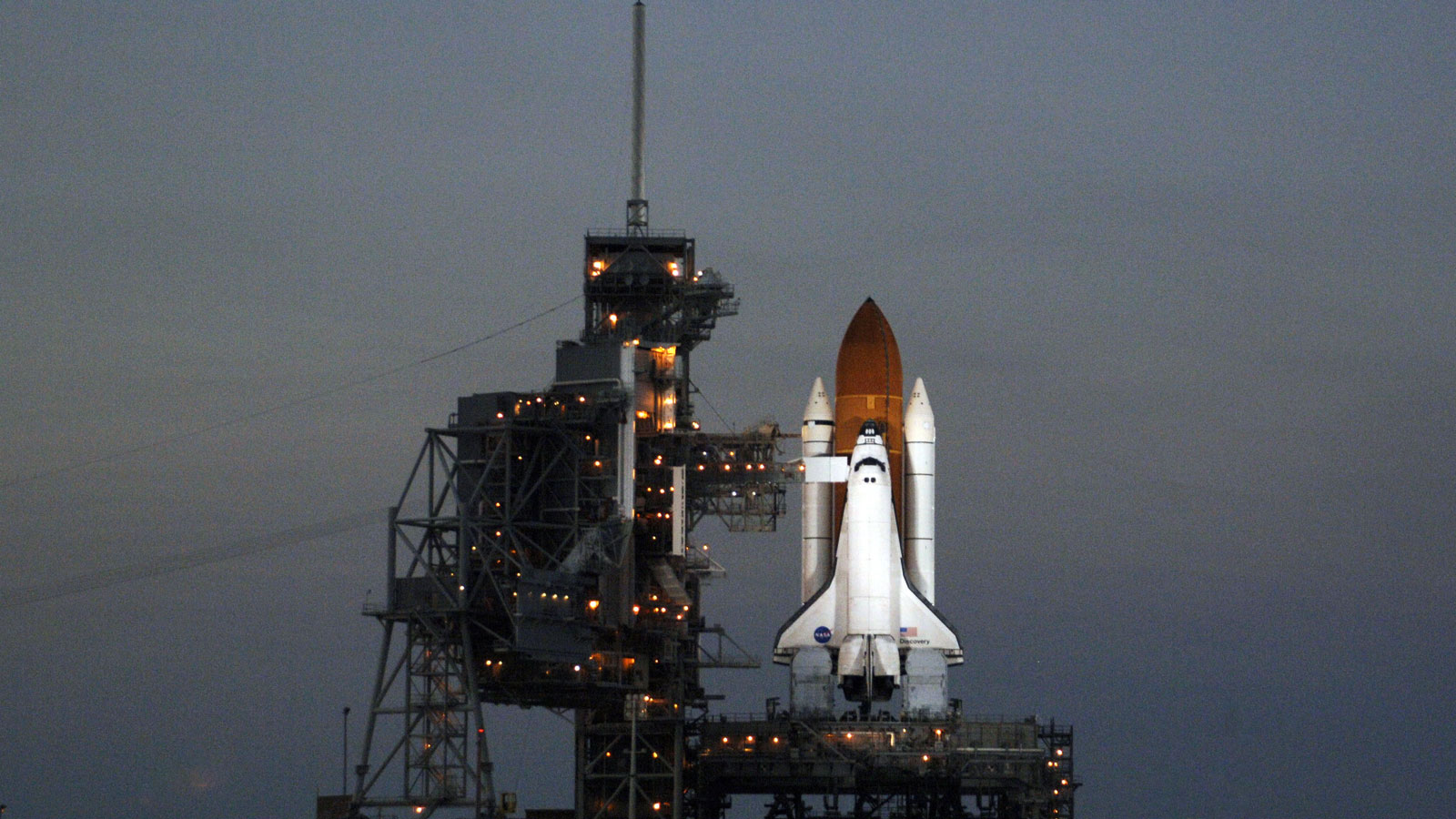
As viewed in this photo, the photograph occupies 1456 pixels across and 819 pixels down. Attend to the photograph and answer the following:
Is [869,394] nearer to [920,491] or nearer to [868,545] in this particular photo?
[920,491]

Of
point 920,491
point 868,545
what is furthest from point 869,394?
point 868,545

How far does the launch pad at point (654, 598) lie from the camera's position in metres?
93.4

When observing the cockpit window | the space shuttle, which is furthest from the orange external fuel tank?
the cockpit window

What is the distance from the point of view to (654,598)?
10131 cm

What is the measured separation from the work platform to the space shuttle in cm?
208

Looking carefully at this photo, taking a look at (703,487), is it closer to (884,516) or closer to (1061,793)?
(884,516)

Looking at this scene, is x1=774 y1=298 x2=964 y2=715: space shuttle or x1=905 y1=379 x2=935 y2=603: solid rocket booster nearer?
x1=774 y1=298 x2=964 y2=715: space shuttle

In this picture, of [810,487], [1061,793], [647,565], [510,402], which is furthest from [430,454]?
[1061,793]

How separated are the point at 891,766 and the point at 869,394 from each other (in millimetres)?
16056

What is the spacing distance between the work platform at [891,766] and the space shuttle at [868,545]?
6.83ft

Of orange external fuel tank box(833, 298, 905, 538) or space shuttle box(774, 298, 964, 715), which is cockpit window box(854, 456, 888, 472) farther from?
orange external fuel tank box(833, 298, 905, 538)

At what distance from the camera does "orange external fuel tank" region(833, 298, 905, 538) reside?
106125 mm

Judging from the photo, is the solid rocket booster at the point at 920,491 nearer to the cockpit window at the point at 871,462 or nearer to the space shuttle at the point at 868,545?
the space shuttle at the point at 868,545

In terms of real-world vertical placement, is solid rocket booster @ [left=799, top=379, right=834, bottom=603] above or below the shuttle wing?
above
